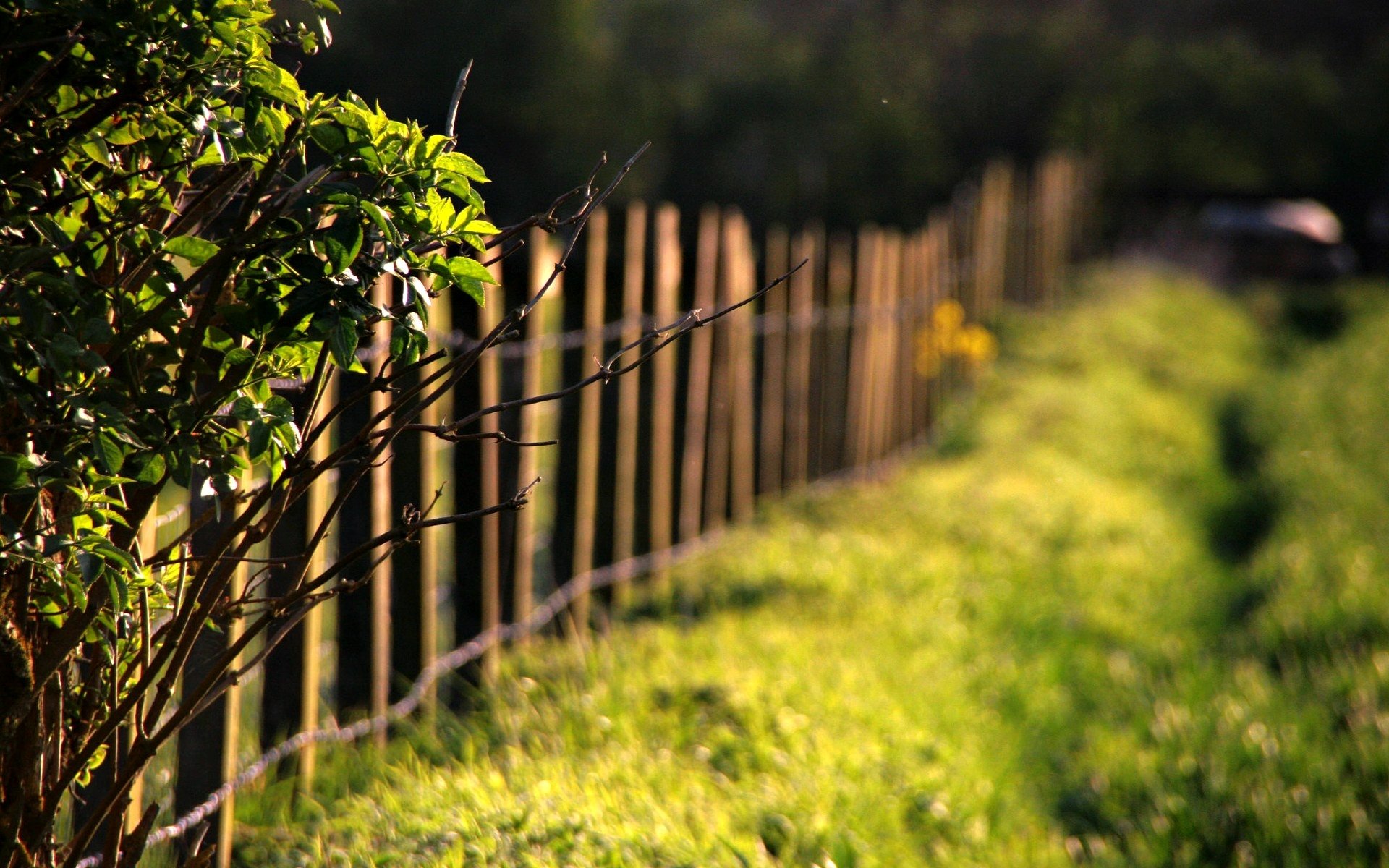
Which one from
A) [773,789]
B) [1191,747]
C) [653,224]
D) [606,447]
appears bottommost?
[1191,747]

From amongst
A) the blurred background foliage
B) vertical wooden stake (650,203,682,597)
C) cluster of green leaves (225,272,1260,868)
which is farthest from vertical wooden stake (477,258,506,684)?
the blurred background foliage

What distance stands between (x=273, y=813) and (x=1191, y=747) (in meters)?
2.49

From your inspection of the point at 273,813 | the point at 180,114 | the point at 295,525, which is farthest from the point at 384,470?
the point at 180,114

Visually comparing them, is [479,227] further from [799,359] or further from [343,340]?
[799,359]

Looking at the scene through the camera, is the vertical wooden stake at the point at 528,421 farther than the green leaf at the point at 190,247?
Yes

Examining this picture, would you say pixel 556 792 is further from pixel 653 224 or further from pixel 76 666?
pixel 653 224

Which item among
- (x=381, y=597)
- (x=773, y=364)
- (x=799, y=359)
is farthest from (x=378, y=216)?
(x=799, y=359)

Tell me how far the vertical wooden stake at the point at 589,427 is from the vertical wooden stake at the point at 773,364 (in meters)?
1.46

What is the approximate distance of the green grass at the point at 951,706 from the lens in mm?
2609

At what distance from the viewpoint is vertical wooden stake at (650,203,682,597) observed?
171 inches

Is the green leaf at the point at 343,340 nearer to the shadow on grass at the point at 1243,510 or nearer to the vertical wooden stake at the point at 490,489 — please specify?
the vertical wooden stake at the point at 490,489

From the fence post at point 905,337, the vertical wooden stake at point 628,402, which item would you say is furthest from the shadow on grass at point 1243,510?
the vertical wooden stake at point 628,402

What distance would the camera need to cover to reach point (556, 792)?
8.41 ft

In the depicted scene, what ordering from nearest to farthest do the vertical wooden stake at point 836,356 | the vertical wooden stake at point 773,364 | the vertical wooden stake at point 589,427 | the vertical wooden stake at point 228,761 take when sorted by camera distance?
1. the vertical wooden stake at point 228,761
2. the vertical wooden stake at point 589,427
3. the vertical wooden stake at point 773,364
4. the vertical wooden stake at point 836,356
